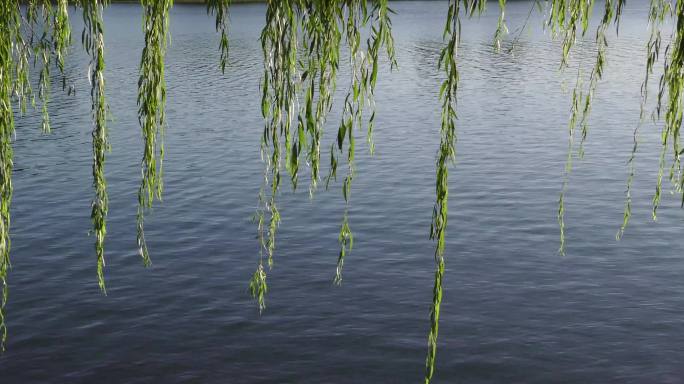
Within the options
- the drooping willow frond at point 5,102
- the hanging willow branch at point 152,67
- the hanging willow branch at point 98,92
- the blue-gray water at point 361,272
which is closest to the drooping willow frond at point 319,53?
the hanging willow branch at point 152,67

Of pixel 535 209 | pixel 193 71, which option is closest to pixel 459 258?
pixel 535 209

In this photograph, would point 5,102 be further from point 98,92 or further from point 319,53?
point 319,53

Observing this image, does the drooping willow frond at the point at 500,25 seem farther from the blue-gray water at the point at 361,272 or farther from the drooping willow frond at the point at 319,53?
the blue-gray water at the point at 361,272

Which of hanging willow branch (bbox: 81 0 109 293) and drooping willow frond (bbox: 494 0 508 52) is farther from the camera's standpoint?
hanging willow branch (bbox: 81 0 109 293)

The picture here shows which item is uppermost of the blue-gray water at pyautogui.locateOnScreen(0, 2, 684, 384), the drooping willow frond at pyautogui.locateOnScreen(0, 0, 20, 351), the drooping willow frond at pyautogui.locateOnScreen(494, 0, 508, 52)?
the drooping willow frond at pyautogui.locateOnScreen(494, 0, 508, 52)

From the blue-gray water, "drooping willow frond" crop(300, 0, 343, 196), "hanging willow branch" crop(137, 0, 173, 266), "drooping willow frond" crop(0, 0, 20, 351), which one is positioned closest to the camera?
"drooping willow frond" crop(300, 0, 343, 196)

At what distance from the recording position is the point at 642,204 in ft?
68.4

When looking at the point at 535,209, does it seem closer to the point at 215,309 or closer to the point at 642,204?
the point at 642,204

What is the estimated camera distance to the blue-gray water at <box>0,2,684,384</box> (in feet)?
43.3

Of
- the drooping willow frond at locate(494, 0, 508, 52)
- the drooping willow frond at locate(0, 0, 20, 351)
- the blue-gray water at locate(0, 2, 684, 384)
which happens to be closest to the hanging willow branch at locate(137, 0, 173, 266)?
the drooping willow frond at locate(0, 0, 20, 351)

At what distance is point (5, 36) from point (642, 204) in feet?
57.8

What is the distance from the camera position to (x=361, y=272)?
16.6m

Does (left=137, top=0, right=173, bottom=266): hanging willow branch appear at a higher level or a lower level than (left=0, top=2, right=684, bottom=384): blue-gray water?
higher

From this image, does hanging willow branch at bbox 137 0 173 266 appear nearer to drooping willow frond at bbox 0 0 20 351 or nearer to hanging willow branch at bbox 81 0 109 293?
hanging willow branch at bbox 81 0 109 293
